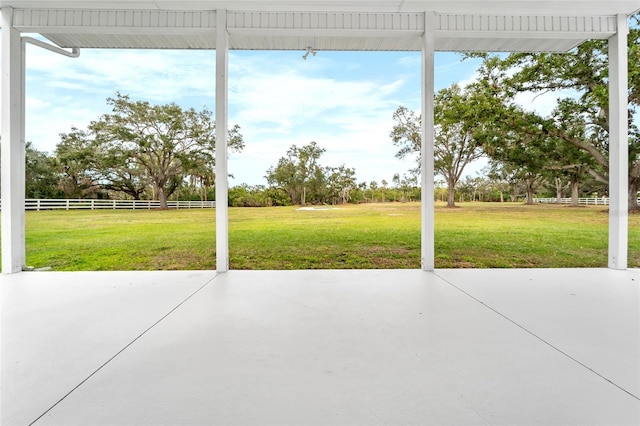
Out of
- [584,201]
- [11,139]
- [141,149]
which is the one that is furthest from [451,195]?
[11,139]

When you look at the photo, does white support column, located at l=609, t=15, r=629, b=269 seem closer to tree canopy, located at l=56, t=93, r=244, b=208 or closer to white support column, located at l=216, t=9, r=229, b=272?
white support column, located at l=216, t=9, r=229, b=272

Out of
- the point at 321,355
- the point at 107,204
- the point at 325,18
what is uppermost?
the point at 325,18

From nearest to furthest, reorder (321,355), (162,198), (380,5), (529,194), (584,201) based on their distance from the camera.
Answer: (321,355) → (380,5) → (162,198) → (584,201) → (529,194)

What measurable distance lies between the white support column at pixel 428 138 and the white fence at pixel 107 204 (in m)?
3.90

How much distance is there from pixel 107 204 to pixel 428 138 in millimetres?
5579

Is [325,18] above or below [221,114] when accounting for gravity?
above

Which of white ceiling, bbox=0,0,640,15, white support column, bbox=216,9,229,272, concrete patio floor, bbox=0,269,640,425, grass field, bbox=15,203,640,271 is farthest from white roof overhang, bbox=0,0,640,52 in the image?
grass field, bbox=15,203,640,271

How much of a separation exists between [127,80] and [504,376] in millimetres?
6914

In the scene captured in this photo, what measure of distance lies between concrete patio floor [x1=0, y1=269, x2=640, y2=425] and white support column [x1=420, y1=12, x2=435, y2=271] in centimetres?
82

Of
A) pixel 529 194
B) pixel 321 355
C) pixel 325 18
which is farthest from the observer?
pixel 529 194

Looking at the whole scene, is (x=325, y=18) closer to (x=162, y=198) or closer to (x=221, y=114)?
(x=221, y=114)

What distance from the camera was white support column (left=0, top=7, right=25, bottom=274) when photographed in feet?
10.8

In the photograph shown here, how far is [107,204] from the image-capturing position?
5.67 m

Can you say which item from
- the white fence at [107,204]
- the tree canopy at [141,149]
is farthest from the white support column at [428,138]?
the white fence at [107,204]
